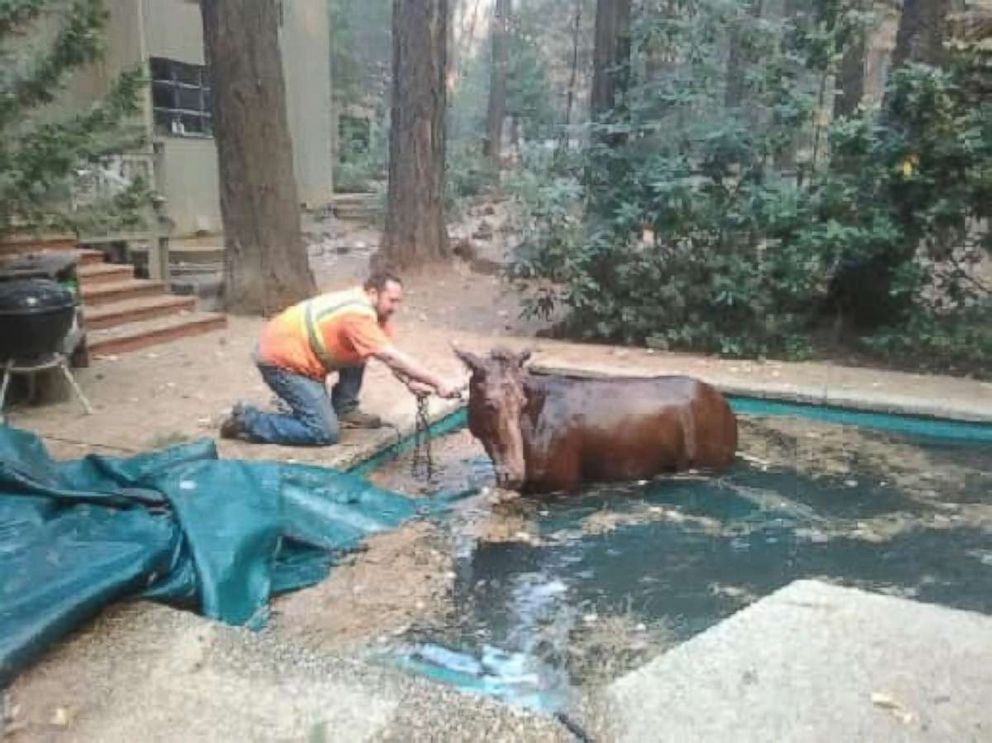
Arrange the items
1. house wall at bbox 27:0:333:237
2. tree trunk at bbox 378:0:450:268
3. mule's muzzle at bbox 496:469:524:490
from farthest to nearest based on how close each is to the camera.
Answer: house wall at bbox 27:0:333:237 → tree trunk at bbox 378:0:450:268 → mule's muzzle at bbox 496:469:524:490

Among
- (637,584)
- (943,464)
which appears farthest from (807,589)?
(943,464)

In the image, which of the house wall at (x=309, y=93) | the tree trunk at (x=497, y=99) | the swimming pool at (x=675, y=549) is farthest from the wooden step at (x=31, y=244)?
the tree trunk at (x=497, y=99)

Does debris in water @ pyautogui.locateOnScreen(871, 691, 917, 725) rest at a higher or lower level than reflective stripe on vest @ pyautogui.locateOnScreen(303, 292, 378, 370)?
lower

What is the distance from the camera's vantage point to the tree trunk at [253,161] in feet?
34.0

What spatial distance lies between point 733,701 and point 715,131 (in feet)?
24.9

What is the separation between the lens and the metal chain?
19.9 ft

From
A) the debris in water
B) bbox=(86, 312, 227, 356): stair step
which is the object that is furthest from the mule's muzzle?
bbox=(86, 312, 227, 356): stair step

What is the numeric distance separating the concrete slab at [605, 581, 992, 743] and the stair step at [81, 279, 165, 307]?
7.58 metres

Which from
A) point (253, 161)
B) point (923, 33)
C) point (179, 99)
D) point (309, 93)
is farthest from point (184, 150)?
point (923, 33)

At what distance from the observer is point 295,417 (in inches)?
246

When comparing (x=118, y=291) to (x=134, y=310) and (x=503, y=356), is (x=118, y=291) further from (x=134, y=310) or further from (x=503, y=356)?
(x=503, y=356)

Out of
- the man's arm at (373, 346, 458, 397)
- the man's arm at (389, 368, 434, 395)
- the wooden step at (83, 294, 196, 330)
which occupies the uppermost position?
the man's arm at (373, 346, 458, 397)

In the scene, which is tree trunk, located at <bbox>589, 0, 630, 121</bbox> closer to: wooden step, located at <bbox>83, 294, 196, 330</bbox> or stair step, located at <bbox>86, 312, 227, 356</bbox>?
stair step, located at <bbox>86, 312, 227, 356</bbox>

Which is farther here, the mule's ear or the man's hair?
the man's hair
